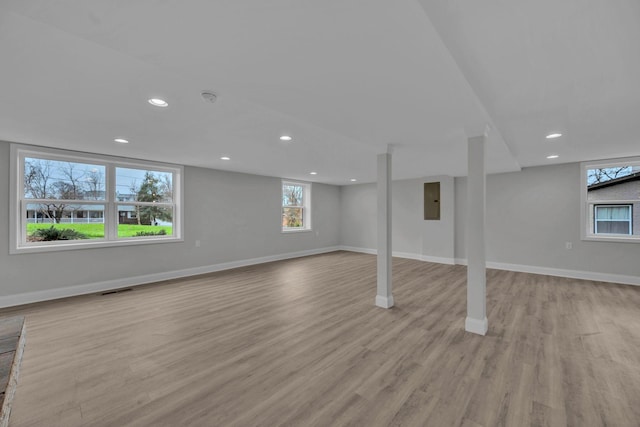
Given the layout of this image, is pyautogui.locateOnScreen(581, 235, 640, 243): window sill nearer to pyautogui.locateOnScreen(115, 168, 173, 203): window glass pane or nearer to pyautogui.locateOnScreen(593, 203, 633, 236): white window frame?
pyautogui.locateOnScreen(593, 203, 633, 236): white window frame

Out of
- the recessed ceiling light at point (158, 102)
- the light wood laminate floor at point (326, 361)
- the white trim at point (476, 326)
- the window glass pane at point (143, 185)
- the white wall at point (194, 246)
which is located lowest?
the light wood laminate floor at point (326, 361)

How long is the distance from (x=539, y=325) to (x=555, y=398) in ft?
4.75

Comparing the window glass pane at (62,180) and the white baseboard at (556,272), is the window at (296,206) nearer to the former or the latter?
the white baseboard at (556,272)

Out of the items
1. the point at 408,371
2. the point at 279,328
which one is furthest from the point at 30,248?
the point at 408,371

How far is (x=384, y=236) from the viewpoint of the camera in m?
3.55

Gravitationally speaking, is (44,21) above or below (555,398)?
above

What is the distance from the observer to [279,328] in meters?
2.86

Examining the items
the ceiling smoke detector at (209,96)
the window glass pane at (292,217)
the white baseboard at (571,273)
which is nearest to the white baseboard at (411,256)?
the white baseboard at (571,273)

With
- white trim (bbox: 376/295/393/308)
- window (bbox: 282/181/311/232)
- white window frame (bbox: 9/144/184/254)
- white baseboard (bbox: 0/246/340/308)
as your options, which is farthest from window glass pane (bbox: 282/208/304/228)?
white trim (bbox: 376/295/393/308)

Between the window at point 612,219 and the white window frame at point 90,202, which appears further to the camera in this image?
the window at point 612,219

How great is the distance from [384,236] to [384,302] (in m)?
0.88

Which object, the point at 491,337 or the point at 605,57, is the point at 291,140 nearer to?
the point at 605,57

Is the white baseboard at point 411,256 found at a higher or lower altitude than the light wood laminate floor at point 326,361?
higher

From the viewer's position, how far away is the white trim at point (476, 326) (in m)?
2.73
